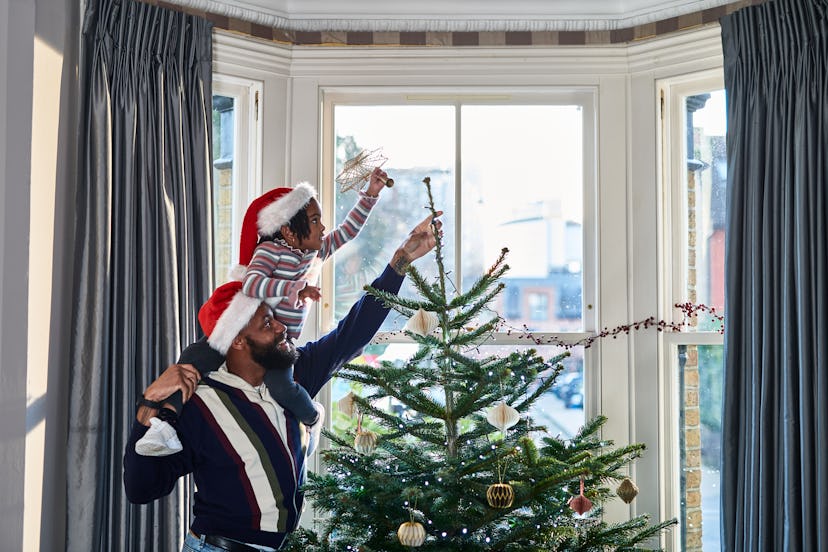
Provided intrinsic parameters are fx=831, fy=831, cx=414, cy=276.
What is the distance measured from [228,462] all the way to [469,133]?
4.58 feet

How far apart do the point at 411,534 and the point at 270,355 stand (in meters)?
0.58

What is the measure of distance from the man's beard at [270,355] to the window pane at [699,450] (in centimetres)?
133

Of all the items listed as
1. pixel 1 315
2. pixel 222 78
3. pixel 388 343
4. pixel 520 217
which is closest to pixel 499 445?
pixel 388 343

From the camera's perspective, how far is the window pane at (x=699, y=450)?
2.68 meters

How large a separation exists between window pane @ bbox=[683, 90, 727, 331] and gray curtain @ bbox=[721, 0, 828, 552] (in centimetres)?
26

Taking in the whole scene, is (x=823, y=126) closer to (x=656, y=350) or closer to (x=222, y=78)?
(x=656, y=350)

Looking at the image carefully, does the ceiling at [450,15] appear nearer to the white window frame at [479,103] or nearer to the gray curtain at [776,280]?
the white window frame at [479,103]

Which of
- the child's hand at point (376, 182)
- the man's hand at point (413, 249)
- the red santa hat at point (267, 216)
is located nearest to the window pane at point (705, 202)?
the man's hand at point (413, 249)

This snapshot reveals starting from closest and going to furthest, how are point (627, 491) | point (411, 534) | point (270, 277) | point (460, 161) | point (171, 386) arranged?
point (411, 534)
point (171, 386)
point (270, 277)
point (627, 491)
point (460, 161)

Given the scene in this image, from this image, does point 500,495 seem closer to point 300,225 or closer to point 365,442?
point 365,442

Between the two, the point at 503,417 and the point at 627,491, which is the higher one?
the point at 503,417

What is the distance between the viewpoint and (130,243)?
7.67ft

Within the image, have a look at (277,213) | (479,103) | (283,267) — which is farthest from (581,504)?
(479,103)

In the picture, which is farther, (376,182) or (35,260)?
(376,182)
